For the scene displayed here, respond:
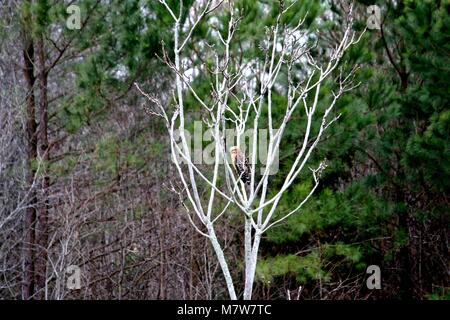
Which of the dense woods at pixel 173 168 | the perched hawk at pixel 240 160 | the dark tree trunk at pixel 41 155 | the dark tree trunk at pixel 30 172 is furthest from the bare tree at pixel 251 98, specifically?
the dark tree trunk at pixel 30 172

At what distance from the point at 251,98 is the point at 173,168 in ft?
16.7

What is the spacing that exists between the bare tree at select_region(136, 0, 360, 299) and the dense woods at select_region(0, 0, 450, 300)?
196 mm

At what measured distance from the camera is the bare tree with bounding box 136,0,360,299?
5180 mm

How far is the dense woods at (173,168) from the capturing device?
9180mm

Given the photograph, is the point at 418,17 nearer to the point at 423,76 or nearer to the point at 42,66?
the point at 423,76

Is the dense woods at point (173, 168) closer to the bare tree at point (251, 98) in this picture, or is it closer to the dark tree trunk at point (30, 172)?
the dark tree trunk at point (30, 172)

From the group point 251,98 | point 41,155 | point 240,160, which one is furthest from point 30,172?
point 240,160

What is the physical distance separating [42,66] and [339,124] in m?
4.18

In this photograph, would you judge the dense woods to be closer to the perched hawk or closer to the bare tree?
the bare tree

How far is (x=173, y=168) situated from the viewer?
1044 cm

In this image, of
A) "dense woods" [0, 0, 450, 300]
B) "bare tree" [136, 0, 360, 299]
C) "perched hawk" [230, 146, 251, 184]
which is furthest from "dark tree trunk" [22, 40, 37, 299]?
"perched hawk" [230, 146, 251, 184]

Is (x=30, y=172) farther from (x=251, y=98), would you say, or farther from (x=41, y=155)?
(x=251, y=98)
